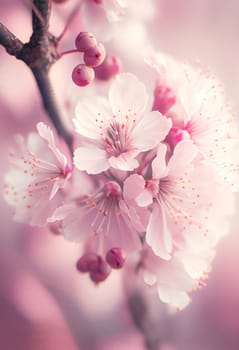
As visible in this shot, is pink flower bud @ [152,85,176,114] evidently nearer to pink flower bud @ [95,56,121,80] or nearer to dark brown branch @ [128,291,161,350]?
pink flower bud @ [95,56,121,80]

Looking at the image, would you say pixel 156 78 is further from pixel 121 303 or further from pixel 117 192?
pixel 121 303

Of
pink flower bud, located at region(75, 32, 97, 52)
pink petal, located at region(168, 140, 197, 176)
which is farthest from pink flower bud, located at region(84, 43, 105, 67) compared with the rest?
pink petal, located at region(168, 140, 197, 176)

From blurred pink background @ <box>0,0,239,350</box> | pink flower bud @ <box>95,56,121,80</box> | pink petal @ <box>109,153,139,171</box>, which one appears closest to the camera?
pink petal @ <box>109,153,139,171</box>

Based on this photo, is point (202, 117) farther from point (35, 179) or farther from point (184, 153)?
point (35, 179)

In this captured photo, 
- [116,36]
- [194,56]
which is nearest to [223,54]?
[194,56]

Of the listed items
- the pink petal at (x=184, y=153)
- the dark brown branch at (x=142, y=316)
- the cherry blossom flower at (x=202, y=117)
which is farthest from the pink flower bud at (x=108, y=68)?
the dark brown branch at (x=142, y=316)

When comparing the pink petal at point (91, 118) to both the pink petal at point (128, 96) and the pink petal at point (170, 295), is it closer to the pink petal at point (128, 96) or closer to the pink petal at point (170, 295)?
the pink petal at point (128, 96)

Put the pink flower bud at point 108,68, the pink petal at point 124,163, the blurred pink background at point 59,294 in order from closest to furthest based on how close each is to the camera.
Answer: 1. the pink petal at point 124,163
2. the pink flower bud at point 108,68
3. the blurred pink background at point 59,294
